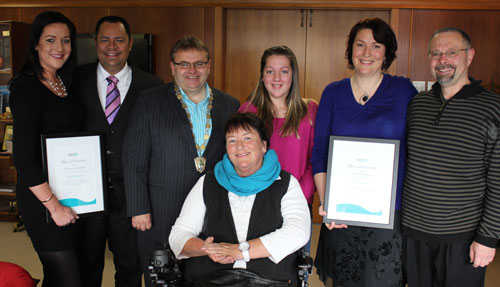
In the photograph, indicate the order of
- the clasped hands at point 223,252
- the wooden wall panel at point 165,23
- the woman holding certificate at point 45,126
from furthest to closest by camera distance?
the wooden wall panel at point 165,23 → the woman holding certificate at point 45,126 → the clasped hands at point 223,252

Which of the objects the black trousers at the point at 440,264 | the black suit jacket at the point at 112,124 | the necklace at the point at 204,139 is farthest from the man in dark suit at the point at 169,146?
the black trousers at the point at 440,264

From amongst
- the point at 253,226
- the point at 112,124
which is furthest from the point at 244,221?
the point at 112,124

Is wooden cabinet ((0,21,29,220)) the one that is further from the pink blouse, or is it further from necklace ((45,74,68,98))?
the pink blouse

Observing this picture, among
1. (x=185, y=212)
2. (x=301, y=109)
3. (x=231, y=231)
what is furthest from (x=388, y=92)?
(x=185, y=212)

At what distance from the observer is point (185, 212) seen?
2002 mm

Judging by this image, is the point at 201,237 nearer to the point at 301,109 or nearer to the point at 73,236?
the point at 73,236

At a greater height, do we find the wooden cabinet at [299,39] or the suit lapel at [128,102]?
the wooden cabinet at [299,39]

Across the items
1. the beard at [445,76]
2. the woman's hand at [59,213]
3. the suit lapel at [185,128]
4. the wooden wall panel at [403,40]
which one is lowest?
the woman's hand at [59,213]

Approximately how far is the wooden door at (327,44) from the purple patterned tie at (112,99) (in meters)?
2.74

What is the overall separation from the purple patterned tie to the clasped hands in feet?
3.80

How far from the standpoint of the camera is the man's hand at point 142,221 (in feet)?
7.70

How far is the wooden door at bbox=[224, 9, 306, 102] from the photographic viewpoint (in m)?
4.66

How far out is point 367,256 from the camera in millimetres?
2125

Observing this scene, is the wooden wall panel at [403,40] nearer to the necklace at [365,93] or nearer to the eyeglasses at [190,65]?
the necklace at [365,93]
